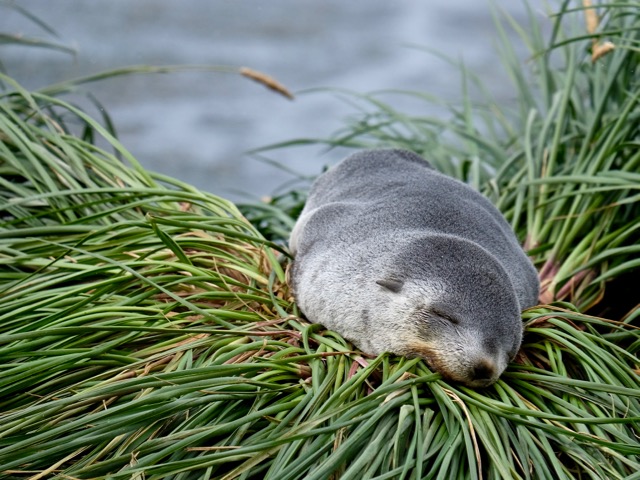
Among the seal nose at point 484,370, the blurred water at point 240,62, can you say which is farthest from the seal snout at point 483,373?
the blurred water at point 240,62

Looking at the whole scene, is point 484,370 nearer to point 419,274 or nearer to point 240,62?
point 419,274

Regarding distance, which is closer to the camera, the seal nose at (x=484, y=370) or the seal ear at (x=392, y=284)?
the seal nose at (x=484, y=370)

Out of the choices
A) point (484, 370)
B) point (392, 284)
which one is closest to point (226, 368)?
point (392, 284)

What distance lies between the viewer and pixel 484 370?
2646 millimetres

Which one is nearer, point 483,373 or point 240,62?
point 483,373

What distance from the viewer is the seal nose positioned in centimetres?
263

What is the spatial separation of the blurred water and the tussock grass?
4319mm

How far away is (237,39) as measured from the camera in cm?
954

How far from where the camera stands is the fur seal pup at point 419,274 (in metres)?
2.68

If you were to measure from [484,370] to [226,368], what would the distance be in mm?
770

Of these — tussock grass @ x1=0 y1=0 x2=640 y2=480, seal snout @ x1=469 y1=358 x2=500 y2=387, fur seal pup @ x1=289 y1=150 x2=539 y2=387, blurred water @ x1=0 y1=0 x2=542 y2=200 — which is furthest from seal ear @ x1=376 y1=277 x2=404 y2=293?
blurred water @ x1=0 y1=0 x2=542 y2=200

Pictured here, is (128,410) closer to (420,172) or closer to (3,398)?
(3,398)

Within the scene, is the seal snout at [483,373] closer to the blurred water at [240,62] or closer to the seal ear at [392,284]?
the seal ear at [392,284]

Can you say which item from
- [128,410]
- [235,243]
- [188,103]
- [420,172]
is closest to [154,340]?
[128,410]
